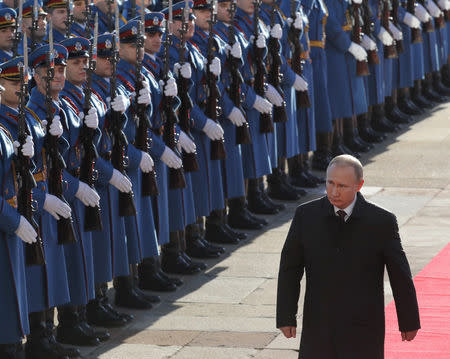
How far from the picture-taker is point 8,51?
32.4ft

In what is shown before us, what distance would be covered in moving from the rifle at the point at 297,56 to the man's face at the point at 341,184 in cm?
680

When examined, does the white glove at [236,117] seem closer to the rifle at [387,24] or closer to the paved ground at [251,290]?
the paved ground at [251,290]

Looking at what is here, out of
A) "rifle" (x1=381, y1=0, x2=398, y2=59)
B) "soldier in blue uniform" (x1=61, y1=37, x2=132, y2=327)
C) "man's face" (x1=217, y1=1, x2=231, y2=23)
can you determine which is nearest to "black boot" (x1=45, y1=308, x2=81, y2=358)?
"soldier in blue uniform" (x1=61, y1=37, x2=132, y2=327)

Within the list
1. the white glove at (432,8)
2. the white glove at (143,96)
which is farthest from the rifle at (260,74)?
the white glove at (432,8)

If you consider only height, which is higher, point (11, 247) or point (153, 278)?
point (11, 247)

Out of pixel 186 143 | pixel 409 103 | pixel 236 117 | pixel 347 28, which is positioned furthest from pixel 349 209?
pixel 409 103

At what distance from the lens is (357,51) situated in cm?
1505

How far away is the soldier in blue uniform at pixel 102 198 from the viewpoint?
30.4ft

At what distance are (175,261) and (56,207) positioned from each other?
246 cm

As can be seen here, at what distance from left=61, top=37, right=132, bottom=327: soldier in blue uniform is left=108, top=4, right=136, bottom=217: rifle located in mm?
51

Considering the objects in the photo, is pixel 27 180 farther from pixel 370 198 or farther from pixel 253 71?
pixel 370 198

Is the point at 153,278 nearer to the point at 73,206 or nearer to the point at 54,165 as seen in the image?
the point at 73,206

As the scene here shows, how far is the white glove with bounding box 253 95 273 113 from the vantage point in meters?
12.0

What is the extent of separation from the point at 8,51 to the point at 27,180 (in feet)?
5.94
